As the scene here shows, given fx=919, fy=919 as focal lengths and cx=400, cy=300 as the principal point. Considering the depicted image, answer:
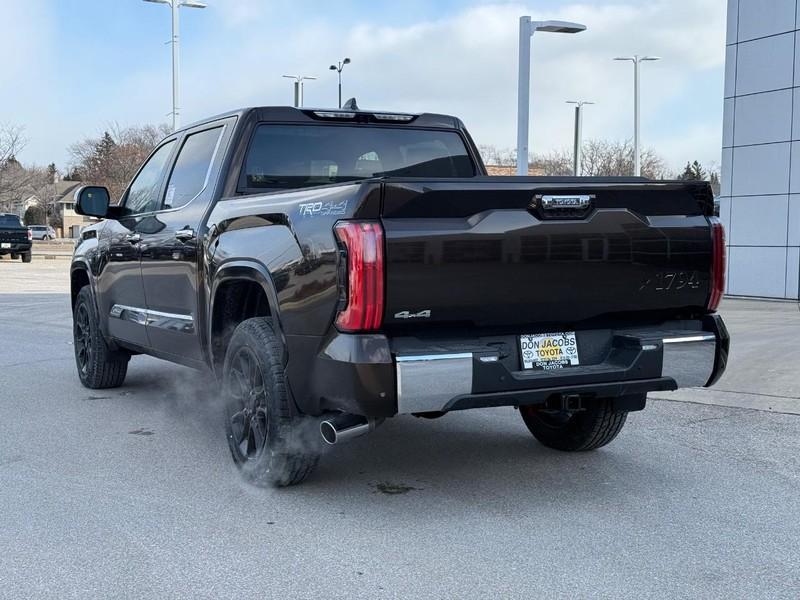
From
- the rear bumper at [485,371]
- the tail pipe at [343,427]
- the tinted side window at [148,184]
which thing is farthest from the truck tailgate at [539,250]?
the tinted side window at [148,184]

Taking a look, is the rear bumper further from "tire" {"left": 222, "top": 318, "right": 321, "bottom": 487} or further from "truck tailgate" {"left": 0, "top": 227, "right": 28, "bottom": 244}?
"truck tailgate" {"left": 0, "top": 227, "right": 28, "bottom": 244}

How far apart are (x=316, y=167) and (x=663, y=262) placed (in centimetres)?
244

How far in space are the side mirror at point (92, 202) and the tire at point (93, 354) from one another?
943 millimetres

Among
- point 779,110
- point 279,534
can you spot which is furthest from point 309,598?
point 779,110

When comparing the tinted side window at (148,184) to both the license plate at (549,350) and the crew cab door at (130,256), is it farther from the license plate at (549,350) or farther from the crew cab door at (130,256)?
the license plate at (549,350)

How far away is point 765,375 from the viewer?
28.0ft

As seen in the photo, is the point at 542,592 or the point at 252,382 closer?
the point at 542,592

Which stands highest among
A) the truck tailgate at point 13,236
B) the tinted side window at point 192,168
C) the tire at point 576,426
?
the tinted side window at point 192,168

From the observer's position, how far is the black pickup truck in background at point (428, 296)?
413 centimetres

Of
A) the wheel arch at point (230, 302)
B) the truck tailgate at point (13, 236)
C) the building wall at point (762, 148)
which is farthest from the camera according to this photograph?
the truck tailgate at point (13, 236)

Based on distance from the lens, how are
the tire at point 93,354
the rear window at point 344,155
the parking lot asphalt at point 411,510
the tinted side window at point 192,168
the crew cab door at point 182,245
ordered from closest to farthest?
the parking lot asphalt at point 411,510
the crew cab door at point 182,245
the rear window at point 344,155
the tinted side window at point 192,168
the tire at point 93,354

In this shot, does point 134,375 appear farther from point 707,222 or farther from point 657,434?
point 707,222

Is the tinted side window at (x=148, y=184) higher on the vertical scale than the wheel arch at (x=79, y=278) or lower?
higher

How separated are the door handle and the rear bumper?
1582 millimetres
